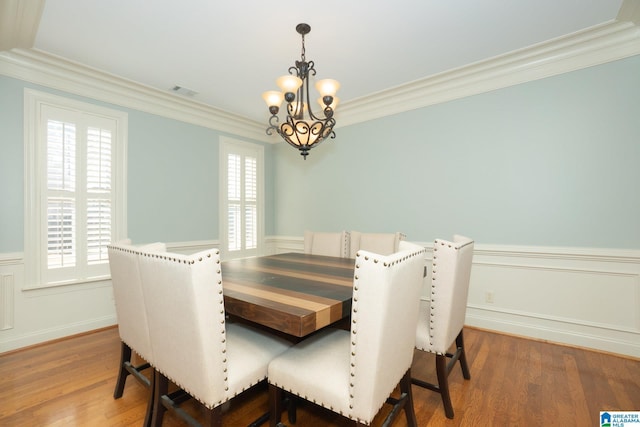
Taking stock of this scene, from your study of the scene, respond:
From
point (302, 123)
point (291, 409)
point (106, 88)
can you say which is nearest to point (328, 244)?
point (302, 123)

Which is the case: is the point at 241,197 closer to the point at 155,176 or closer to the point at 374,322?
the point at 155,176

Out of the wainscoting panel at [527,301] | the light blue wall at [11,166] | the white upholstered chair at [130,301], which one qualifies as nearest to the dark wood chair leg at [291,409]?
the white upholstered chair at [130,301]

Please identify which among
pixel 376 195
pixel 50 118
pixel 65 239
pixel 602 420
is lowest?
pixel 602 420

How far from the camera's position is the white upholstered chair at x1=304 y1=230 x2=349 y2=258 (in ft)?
10.1

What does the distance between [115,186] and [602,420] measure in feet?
14.0

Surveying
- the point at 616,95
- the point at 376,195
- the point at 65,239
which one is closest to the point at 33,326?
the point at 65,239

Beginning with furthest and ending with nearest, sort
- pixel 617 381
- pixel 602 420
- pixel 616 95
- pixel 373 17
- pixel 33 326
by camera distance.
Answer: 1. pixel 33 326
2. pixel 616 95
3. pixel 373 17
4. pixel 617 381
5. pixel 602 420

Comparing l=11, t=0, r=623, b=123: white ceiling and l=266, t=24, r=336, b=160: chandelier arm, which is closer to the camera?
l=11, t=0, r=623, b=123: white ceiling

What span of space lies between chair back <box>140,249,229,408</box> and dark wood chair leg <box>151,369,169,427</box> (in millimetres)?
208

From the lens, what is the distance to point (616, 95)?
2.44 meters

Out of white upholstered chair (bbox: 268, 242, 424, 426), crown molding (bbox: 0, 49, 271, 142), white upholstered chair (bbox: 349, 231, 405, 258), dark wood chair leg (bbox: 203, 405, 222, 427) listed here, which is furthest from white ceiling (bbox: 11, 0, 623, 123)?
dark wood chair leg (bbox: 203, 405, 222, 427)

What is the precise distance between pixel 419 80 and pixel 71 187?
366 centimetres

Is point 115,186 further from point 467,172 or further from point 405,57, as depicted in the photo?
point 467,172

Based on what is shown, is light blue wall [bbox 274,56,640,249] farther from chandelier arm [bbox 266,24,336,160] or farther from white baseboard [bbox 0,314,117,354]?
white baseboard [bbox 0,314,117,354]
